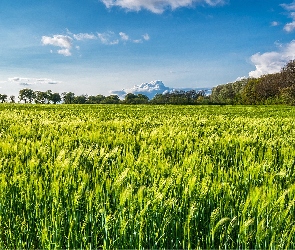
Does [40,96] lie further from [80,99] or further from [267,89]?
[267,89]

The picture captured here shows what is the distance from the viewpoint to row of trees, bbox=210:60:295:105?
2429 inches

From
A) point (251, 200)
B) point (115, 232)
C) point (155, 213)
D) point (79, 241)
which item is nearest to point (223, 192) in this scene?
point (251, 200)

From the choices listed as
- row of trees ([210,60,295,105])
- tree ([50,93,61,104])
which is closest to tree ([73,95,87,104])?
tree ([50,93,61,104])

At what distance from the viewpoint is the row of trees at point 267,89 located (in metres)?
61.7

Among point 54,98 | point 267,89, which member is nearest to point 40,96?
point 54,98

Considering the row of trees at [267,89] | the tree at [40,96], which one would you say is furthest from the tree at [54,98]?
the row of trees at [267,89]

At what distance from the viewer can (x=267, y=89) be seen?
88938mm

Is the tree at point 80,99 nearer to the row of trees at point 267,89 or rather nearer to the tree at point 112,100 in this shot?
the tree at point 112,100

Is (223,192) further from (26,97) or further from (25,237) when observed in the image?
(26,97)

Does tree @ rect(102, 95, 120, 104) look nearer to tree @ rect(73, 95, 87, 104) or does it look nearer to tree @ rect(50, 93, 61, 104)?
tree @ rect(73, 95, 87, 104)

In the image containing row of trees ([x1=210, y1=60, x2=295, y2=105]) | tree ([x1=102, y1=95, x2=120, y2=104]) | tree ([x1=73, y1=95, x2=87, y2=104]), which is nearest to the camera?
row of trees ([x1=210, y1=60, x2=295, y2=105])

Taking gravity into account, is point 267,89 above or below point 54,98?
below

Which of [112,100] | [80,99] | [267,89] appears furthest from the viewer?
[80,99]

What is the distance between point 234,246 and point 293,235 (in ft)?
1.50
